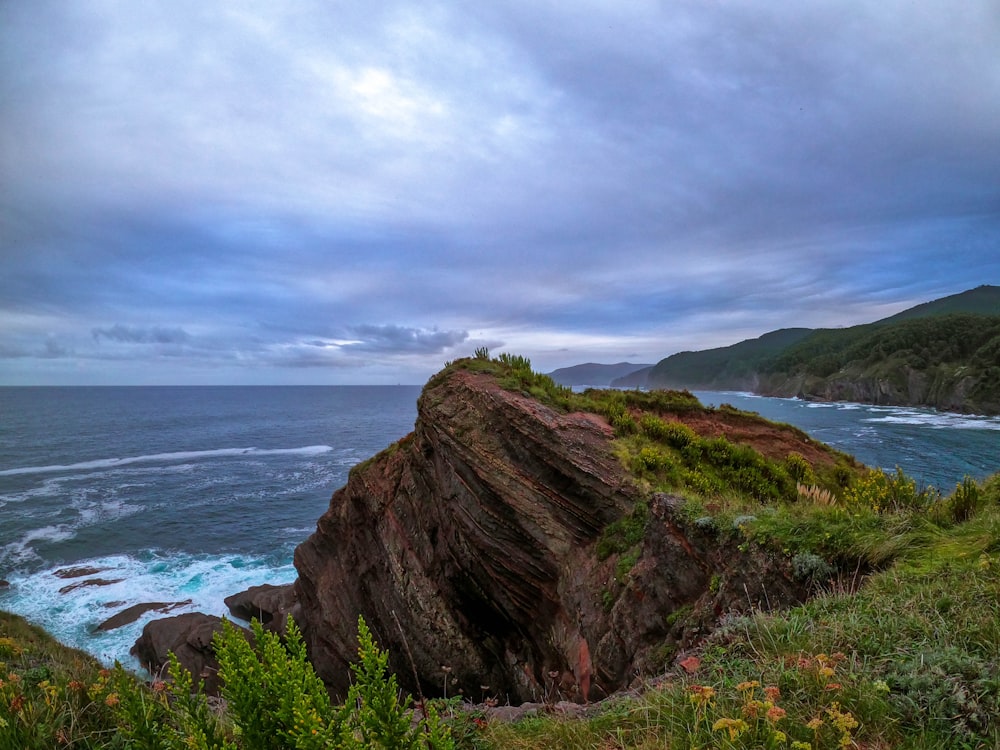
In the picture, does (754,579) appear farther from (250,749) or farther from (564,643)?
(250,749)

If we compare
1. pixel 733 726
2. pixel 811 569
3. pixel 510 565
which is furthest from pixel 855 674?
pixel 510 565

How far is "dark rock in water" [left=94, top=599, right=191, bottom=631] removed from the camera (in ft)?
76.8

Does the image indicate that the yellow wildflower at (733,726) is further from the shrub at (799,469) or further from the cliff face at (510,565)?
the shrub at (799,469)

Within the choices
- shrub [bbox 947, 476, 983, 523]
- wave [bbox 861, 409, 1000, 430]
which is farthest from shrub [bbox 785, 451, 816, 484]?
wave [bbox 861, 409, 1000, 430]

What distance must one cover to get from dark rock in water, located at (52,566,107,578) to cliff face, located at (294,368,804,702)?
68.0 feet

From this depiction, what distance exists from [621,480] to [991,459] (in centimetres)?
4535

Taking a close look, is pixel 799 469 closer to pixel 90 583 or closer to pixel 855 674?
pixel 855 674

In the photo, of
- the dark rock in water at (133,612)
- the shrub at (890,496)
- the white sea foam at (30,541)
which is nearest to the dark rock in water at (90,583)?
the dark rock in water at (133,612)

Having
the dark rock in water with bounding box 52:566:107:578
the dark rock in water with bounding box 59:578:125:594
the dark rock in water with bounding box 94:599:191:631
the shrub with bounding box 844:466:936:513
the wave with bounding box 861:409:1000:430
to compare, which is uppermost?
the shrub with bounding box 844:466:936:513

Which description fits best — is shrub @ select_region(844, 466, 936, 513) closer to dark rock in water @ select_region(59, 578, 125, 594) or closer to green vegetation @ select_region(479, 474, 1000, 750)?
green vegetation @ select_region(479, 474, 1000, 750)

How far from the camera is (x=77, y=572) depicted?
28.3 metres

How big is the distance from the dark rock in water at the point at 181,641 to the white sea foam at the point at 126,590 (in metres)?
1.04

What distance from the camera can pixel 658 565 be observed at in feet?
26.3

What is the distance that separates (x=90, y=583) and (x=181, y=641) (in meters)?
11.6
